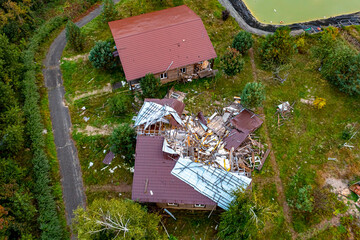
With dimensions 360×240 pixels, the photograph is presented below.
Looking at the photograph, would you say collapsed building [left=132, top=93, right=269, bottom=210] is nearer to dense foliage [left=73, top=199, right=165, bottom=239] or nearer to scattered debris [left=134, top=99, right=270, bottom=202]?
scattered debris [left=134, top=99, right=270, bottom=202]

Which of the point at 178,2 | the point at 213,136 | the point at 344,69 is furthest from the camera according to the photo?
the point at 178,2

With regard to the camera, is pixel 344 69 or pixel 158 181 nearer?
pixel 158 181

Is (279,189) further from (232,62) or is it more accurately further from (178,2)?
(178,2)

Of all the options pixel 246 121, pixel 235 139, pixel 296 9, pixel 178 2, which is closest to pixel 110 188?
pixel 235 139

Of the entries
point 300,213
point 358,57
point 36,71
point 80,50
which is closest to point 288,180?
point 300,213

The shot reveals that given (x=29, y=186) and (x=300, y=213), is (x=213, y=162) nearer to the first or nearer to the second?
(x=300, y=213)

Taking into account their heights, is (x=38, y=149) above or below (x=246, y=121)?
below

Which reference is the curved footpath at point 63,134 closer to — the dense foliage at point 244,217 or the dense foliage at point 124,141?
the dense foliage at point 124,141
